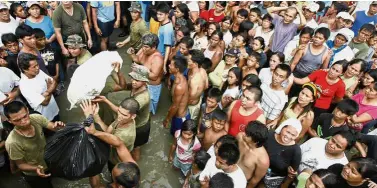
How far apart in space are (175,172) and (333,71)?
8.38ft

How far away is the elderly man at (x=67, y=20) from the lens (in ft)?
16.1

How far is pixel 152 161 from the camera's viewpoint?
4.34 meters

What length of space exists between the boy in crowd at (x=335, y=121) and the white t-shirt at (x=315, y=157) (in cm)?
37

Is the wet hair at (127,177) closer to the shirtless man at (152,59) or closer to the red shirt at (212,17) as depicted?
the shirtless man at (152,59)

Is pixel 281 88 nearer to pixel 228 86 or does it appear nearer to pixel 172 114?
pixel 228 86

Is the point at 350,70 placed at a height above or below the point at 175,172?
above

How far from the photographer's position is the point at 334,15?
5.93 metres

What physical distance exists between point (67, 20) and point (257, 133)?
3.71 metres

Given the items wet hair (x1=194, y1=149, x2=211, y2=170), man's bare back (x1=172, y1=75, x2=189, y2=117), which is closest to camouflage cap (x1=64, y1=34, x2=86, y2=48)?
man's bare back (x1=172, y1=75, x2=189, y2=117)

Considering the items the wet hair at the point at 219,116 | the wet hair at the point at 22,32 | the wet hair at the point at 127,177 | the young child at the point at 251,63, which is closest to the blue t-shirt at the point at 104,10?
the wet hair at the point at 22,32

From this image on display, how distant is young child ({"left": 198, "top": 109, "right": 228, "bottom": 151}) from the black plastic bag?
134cm

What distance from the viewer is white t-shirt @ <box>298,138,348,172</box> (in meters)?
3.24

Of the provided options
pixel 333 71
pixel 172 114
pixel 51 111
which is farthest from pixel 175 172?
pixel 333 71

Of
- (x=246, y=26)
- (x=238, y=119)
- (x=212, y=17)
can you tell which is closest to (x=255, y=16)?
(x=246, y=26)
